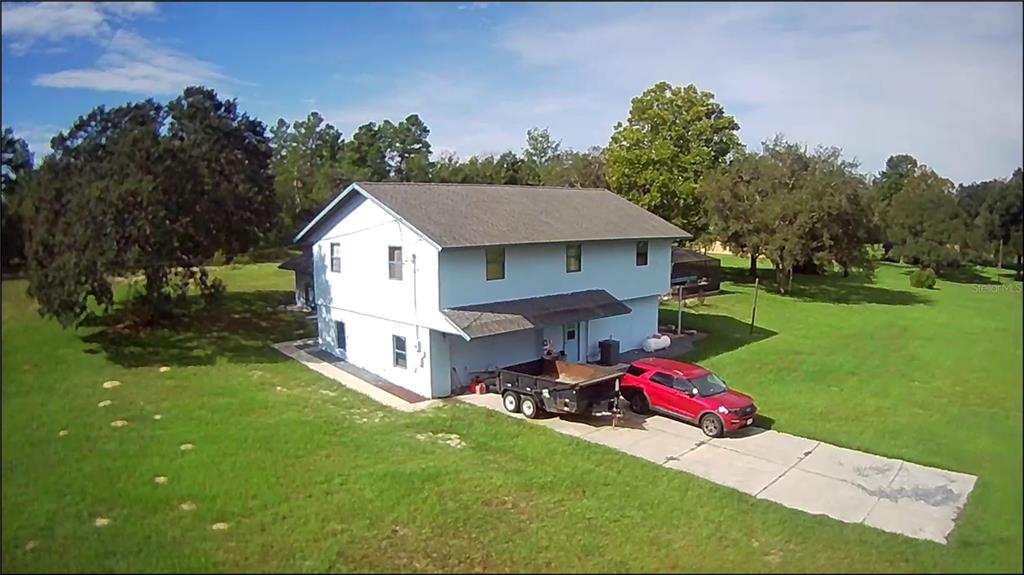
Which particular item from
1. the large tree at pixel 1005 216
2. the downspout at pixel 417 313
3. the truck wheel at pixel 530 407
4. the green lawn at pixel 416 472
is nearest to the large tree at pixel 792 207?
the green lawn at pixel 416 472

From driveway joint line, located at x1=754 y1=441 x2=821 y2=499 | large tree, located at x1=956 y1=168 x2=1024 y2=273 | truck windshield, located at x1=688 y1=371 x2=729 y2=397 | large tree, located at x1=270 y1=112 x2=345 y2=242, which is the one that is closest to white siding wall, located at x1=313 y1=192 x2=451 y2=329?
truck windshield, located at x1=688 y1=371 x2=729 y2=397

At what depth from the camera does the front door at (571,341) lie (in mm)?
18312

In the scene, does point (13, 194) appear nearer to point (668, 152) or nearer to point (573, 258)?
point (573, 258)

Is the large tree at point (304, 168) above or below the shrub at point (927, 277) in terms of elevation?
above

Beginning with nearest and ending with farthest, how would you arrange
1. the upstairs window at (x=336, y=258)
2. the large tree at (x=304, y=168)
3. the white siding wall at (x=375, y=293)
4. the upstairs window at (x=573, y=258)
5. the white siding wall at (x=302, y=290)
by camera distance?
the white siding wall at (x=375, y=293), the upstairs window at (x=573, y=258), the upstairs window at (x=336, y=258), the white siding wall at (x=302, y=290), the large tree at (x=304, y=168)

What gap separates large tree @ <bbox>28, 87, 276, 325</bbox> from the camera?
13.2 meters

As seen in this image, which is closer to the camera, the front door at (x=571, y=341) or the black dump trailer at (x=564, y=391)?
the black dump trailer at (x=564, y=391)

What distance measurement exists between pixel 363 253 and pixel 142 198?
567 cm

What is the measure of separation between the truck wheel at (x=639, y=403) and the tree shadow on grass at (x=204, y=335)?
9.89 m

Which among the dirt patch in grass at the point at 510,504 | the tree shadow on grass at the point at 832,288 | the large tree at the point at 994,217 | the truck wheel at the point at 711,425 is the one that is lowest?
the truck wheel at the point at 711,425

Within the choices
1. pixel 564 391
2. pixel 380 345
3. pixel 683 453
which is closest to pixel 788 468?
pixel 683 453

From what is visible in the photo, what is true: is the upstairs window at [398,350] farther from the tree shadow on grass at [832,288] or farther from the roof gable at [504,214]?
the tree shadow on grass at [832,288]

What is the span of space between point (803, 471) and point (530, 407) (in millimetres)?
5219

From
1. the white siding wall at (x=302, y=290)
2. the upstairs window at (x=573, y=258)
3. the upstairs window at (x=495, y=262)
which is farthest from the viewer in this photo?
the white siding wall at (x=302, y=290)
